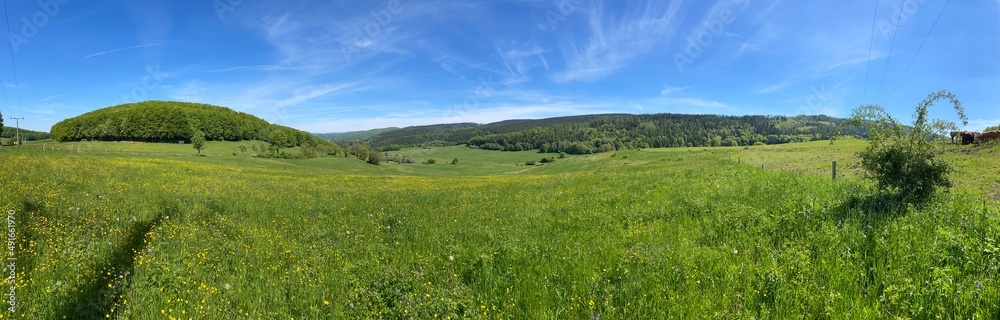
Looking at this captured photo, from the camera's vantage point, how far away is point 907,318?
3.79m

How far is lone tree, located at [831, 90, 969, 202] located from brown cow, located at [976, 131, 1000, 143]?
956 inches

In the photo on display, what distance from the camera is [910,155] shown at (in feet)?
26.5

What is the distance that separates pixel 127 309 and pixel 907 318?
346 inches

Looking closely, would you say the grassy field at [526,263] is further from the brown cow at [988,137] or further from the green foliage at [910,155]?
the brown cow at [988,137]

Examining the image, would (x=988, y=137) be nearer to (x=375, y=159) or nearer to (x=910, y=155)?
(x=910, y=155)

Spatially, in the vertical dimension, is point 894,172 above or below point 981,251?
above

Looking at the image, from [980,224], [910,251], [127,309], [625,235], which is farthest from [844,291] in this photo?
[127,309]

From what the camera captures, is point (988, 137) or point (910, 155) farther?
point (988, 137)

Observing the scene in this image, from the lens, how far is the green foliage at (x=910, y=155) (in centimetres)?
802

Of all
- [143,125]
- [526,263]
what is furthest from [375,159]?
[526,263]

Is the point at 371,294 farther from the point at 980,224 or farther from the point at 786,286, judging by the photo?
the point at 980,224

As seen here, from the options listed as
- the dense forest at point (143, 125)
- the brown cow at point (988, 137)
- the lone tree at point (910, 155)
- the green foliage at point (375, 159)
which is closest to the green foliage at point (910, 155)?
the lone tree at point (910, 155)

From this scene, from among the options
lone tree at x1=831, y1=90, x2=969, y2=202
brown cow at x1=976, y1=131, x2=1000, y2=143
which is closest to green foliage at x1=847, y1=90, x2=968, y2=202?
lone tree at x1=831, y1=90, x2=969, y2=202

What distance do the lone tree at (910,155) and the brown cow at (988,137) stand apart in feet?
79.6
